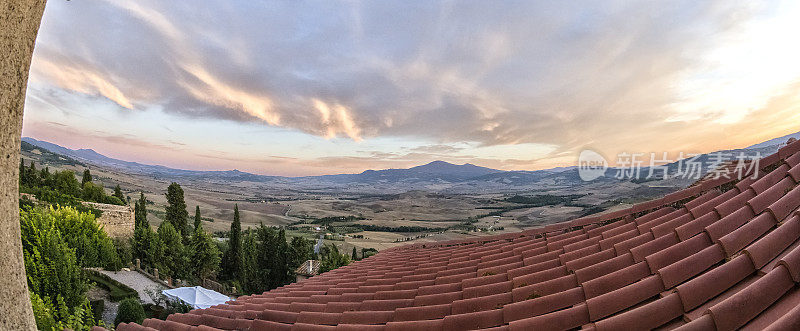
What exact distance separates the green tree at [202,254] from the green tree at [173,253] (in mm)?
923

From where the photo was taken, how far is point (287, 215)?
131250mm

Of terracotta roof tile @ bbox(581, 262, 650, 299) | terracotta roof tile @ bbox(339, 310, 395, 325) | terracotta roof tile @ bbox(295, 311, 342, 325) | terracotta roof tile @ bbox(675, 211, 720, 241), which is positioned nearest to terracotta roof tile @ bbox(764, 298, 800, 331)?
terracotta roof tile @ bbox(581, 262, 650, 299)

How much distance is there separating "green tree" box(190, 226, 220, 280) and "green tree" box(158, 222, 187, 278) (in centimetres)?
92

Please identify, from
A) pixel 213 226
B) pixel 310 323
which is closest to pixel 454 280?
pixel 310 323

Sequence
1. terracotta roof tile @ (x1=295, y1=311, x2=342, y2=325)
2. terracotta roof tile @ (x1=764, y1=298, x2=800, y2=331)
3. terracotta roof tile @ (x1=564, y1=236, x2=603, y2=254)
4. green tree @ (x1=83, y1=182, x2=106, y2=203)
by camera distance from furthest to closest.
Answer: green tree @ (x1=83, y1=182, x2=106, y2=203)
terracotta roof tile @ (x1=564, y1=236, x2=603, y2=254)
terracotta roof tile @ (x1=295, y1=311, x2=342, y2=325)
terracotta roof tile @ (x1=764, y1=298, x2=800, y2=331)

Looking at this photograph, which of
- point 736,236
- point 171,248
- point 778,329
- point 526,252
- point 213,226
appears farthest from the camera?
point 213,226

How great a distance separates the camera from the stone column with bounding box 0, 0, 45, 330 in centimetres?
201

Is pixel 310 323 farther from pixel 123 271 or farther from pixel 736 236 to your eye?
pixel 123 271

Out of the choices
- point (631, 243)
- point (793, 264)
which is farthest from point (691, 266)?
point (631, 243)

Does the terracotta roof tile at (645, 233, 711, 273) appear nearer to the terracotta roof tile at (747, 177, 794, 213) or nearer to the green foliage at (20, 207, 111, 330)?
the terracotta roof tile at (747, 177, 794, 213)

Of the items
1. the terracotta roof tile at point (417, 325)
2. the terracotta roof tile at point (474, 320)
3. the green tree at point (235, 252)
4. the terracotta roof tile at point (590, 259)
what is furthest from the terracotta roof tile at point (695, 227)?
the green tree at point (235, 252)

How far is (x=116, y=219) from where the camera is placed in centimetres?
2838

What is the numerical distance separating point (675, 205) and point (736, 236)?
7.15 feet

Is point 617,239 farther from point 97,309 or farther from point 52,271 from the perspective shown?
point 97,309
